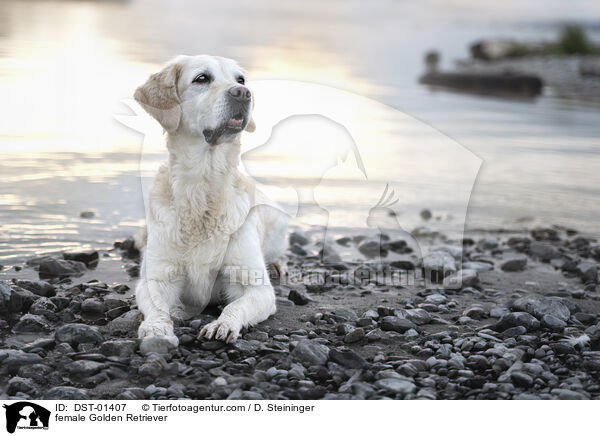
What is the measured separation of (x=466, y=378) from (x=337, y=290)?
6.37 feet

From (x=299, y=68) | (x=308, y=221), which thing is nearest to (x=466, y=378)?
(x=308, y=221)

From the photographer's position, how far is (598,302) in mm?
5379

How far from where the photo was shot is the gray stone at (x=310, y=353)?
12.6 feet

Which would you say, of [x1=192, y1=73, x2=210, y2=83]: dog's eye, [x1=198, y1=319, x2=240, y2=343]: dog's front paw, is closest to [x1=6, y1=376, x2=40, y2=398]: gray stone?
[x1=198, y1=319, x2=240, y2=343]: dog's front paw

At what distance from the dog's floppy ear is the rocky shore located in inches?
56.1

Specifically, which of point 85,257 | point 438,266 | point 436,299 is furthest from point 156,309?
point 438,266

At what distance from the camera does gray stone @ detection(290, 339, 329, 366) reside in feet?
12.6

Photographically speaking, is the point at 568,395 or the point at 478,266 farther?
the point at 478,266

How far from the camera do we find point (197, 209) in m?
4.67

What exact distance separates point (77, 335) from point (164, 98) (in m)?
1.78

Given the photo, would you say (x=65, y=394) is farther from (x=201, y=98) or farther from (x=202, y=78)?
(x=202, y=78)

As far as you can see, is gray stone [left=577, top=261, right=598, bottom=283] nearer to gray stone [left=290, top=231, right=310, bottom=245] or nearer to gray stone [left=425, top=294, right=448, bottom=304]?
gray stone [left=425, top=294, right=448, bottom=304]

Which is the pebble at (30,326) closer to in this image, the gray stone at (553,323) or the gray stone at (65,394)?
the gray stone at (65,394)
